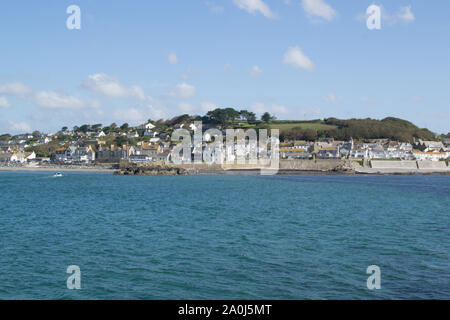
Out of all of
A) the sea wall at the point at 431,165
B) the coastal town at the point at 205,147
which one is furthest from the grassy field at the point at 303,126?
the sea wall at the point at 431,165

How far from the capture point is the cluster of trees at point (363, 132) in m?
114

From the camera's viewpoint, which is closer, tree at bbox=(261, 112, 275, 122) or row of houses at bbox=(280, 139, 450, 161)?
row of houses at bbox=(280, 139, 450, 161)

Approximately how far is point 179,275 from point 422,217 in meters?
16.5

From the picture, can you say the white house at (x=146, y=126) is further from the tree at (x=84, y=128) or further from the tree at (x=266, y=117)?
the tree at (x=266, y=117)

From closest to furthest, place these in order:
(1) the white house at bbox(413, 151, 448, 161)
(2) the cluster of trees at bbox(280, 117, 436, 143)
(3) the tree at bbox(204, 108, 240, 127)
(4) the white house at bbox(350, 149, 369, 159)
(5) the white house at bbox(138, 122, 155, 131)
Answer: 1. (4) the white house at bbox(350, 149, 369, 159)
2. (1) the white house at bbox(413, 151, 448, 161)
3. (2) the cluster of trees at bbox(280, 117, 436, 143)
4. (3) the tree at bbox(204, 108, 240, 127)
5. (5) the white house at bbox(138, 122, 155, 131)

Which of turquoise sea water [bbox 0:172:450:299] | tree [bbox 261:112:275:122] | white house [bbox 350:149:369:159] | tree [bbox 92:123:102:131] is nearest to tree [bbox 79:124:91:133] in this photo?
tree [bbox 92:123:102:131]

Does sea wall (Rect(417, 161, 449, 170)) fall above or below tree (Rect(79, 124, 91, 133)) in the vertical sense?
below

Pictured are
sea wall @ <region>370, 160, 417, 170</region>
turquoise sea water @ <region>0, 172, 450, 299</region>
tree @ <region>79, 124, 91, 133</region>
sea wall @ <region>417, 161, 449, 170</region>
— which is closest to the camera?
turquoise sea water @ <region>0, 172, 450, 299</region>

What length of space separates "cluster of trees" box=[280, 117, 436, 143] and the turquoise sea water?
88398 mm

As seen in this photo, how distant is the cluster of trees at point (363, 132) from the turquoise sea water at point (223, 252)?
8840cm

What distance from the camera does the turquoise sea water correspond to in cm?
1073

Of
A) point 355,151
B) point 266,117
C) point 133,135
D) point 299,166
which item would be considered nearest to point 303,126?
point 266,117

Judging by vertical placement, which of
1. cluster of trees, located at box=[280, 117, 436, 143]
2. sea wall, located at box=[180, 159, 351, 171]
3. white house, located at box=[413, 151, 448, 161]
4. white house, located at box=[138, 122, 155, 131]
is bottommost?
sea wall, located at box=[180, 159, 351, 171]

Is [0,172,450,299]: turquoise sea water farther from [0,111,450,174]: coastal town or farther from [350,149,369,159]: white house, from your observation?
[350,149,369,159]: white house
